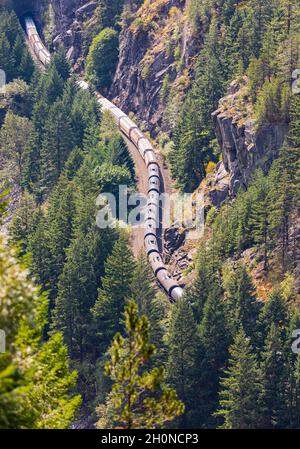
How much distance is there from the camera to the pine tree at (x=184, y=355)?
94375 millimetres

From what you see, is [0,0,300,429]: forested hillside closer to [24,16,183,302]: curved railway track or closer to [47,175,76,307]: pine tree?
[47,175,76,307]: pine tree

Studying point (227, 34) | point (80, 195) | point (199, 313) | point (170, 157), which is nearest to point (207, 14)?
point (227, 34)

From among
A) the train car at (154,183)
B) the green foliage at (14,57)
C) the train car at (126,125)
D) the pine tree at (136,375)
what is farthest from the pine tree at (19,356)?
the green foliage at (14,57)

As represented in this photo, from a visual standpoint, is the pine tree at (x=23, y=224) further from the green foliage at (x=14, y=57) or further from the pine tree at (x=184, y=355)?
the green foliage at (x=14, y=57)

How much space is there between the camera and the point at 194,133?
425 feet

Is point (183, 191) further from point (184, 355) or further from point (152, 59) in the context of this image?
point (184, 355)

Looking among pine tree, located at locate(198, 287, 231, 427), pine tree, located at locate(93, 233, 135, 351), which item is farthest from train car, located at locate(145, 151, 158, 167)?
pine tree, located at locate(198, 287, 231, 427)

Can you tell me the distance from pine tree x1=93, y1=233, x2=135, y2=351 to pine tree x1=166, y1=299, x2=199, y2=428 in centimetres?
960

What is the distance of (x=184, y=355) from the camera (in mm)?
95375

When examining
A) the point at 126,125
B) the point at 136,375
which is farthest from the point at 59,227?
the point at 136,375

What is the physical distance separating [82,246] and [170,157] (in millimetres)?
32111

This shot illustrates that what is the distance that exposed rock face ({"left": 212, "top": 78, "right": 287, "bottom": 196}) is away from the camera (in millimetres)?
112125

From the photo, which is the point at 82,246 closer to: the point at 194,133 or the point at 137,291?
the point at 137,291

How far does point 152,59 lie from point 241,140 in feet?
150
